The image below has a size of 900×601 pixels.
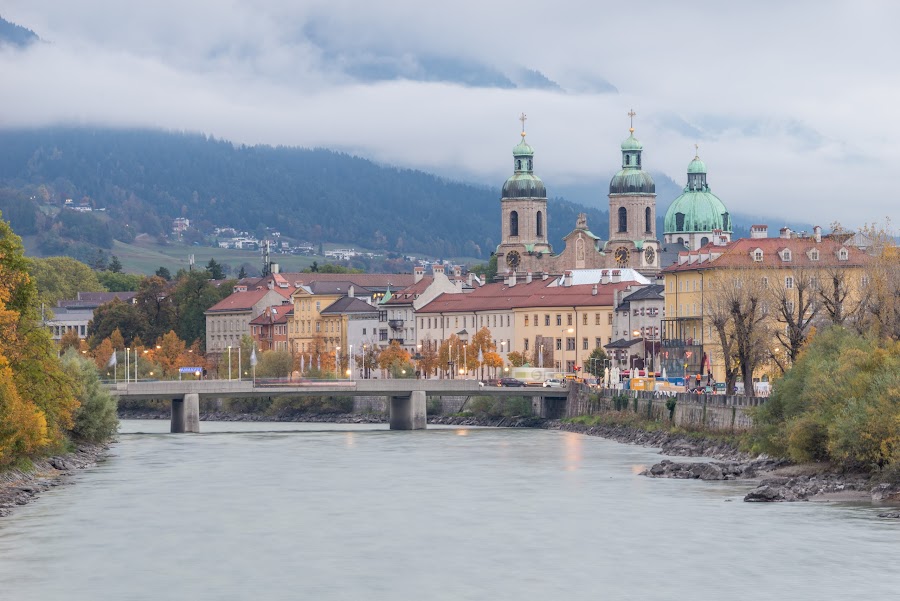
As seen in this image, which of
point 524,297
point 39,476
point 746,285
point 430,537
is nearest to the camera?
point 430,537

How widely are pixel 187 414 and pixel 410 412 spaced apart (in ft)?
45.5

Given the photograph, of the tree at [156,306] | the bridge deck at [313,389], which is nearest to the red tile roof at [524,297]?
the bridge deck at [313,389]

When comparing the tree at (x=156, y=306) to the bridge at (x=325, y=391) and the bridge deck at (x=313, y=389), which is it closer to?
the bridge deck at (x=313, y=389)

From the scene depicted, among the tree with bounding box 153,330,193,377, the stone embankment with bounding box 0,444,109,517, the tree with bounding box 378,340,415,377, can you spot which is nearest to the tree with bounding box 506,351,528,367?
the tree with bounding box 378,340,415,377

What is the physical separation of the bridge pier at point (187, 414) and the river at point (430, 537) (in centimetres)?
3273

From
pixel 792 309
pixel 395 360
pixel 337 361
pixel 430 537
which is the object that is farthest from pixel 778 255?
pixel 337 361

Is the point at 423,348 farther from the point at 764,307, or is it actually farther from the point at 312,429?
the point at 764,307

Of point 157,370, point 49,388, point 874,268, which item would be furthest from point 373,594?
point 157,370

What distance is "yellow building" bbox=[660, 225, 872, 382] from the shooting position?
97.2 metres

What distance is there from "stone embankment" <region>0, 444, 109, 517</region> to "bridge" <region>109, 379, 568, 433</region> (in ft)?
87.6

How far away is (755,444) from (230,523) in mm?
26013

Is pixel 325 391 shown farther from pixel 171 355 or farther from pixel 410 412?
pixel 171 355

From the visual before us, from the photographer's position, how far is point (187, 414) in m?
115

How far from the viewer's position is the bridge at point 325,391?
374 feet
